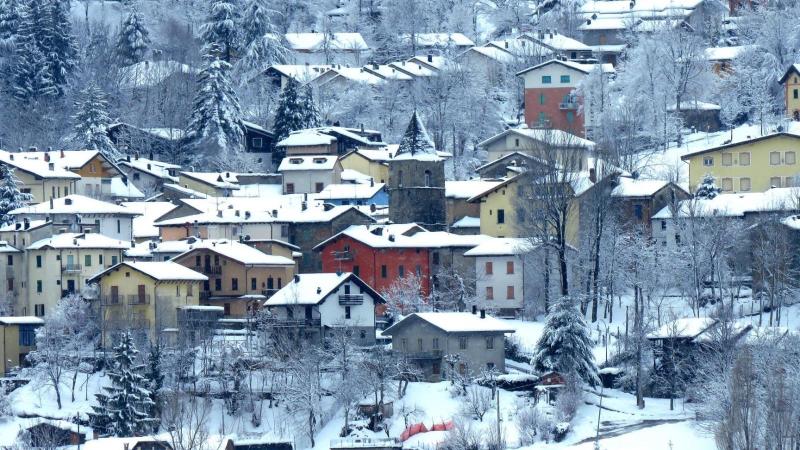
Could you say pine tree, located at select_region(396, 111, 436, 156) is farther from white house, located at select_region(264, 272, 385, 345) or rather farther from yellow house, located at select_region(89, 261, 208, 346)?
yellow house, located at select_region(89, 261, 208, 346)

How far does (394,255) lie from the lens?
96188 mm

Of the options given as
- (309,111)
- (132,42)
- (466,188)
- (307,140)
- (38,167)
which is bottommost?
(466,188)

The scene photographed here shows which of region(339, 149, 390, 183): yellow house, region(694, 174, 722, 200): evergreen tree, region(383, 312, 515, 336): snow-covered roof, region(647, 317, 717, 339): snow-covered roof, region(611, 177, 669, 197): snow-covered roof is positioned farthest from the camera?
region(339, 149, 390, 183): yellow house

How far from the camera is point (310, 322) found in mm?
89438

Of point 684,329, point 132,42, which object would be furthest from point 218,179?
point 684,329

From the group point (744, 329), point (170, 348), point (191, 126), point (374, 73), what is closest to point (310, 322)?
point (170, 348)

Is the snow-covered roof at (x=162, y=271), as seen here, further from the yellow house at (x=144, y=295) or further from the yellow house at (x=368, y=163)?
the yellow house at (x=368, y=163)

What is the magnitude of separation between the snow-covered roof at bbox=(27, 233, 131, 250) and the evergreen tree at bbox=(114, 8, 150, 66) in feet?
130

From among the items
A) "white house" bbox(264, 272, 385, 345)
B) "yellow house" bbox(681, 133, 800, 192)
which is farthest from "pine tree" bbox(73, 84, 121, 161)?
"yellow house" bbox(681, 133, 800, 192)

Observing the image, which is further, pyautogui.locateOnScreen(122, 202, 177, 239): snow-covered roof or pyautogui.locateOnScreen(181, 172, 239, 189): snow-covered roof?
pyautogui.locateOnScreen(181, 172, 239, 189): snow-covered roof

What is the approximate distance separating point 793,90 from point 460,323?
1337 inches

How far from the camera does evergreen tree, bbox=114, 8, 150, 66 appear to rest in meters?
139

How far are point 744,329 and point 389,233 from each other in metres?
19.8

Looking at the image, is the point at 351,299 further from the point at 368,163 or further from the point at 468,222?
the point at 368,163
